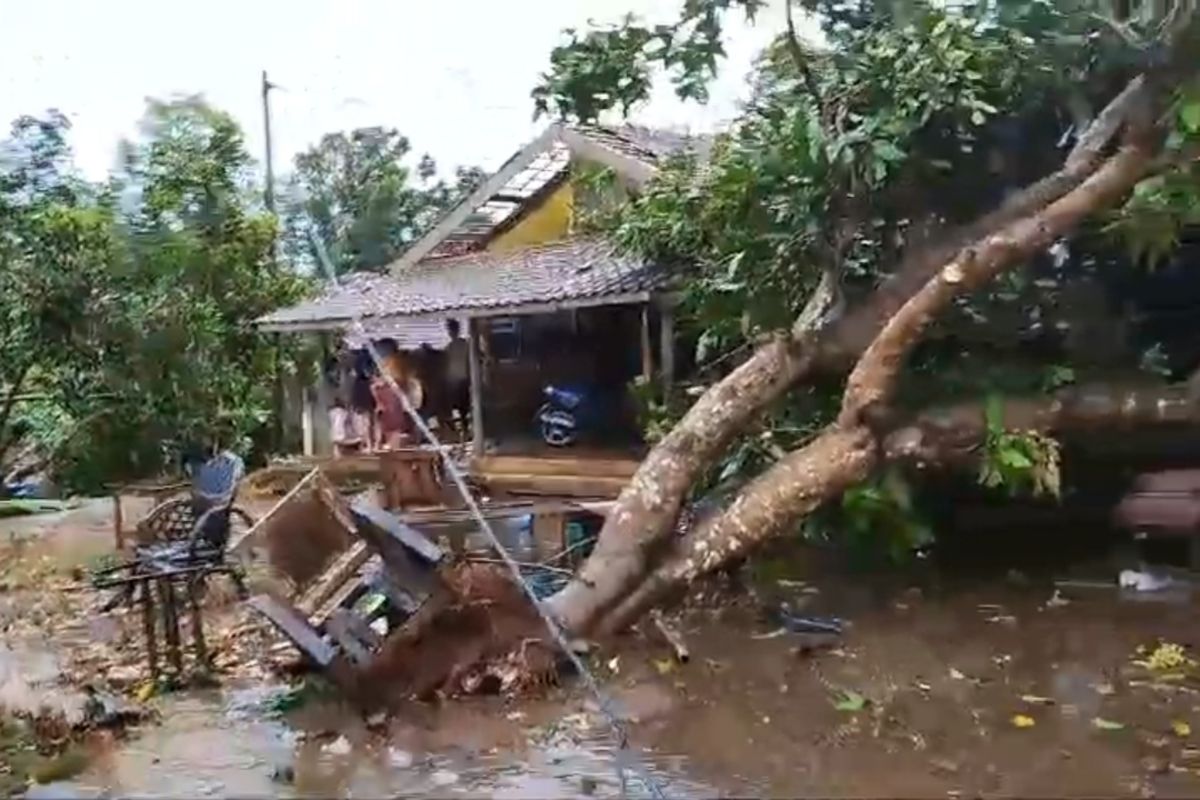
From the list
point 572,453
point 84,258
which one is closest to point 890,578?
point 572,453

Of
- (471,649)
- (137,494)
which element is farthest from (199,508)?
(137,494)

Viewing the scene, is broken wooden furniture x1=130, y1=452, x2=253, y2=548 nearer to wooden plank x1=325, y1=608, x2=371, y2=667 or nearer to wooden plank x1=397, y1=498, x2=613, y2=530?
wooden plank x1=397, y1=498, x2=613, y2=530

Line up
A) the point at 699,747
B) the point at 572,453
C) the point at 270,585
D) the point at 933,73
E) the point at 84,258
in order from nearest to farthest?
the point at 699,747
the point at 270,585
the point at 933,73
the point at 572,453
the point at 84,258

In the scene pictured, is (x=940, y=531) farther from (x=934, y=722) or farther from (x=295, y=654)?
(x=295, y=654)

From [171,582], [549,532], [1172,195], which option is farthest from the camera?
[549,532]

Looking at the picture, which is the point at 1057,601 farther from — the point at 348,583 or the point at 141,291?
the point at 141,291

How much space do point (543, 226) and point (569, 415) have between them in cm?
436

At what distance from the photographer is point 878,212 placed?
31.0ft

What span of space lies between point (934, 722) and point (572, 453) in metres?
8.08

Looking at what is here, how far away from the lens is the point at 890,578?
9453 millimetres

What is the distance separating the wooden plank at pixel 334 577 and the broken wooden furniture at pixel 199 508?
2.19m

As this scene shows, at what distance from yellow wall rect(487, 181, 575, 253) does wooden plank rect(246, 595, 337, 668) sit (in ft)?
37.4

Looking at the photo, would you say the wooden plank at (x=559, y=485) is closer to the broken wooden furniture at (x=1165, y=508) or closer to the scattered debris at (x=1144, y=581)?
the broken wooden furniture at (x=1165, y=508)

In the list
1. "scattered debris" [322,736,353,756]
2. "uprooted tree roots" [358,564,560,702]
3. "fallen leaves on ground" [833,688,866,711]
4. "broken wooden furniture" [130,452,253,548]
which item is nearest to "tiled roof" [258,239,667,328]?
"broken wooden furniture" [130,452,253,548]
